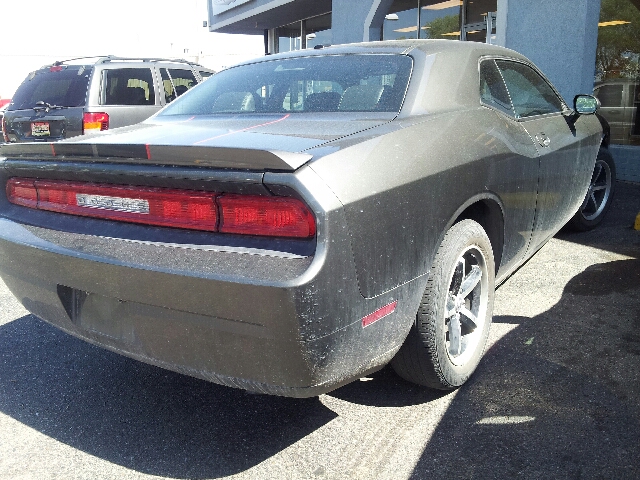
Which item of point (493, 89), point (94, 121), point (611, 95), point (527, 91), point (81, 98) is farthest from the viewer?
point (611, 95)

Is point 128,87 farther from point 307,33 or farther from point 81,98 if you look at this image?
point 307,33

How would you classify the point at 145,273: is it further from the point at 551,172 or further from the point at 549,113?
the point at 549,113

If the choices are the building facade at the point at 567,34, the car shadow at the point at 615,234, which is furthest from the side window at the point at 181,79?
the car shadow at the point at 615,234

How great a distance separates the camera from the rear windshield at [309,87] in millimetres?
2775

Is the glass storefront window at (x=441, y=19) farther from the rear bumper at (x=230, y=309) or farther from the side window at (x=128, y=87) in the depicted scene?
the rear bumper at (x=230, y=309)

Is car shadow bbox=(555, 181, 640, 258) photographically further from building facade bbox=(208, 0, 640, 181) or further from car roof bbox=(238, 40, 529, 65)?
car roof bbox=(238, 40, 529, 65)

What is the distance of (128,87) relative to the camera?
800 cm

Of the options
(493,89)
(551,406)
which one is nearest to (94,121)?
(493,89)

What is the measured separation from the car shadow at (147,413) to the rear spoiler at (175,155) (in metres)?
1.11

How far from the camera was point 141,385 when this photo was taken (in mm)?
2902

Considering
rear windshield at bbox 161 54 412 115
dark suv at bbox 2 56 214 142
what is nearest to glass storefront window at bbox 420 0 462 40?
dark suv at bbox 2 56 214 142

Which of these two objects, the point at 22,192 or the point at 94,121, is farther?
the point at 94,121

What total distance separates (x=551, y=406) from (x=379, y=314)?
104cm

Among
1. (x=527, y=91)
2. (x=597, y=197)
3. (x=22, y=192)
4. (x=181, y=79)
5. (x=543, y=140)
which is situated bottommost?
(x=597, y=197)
